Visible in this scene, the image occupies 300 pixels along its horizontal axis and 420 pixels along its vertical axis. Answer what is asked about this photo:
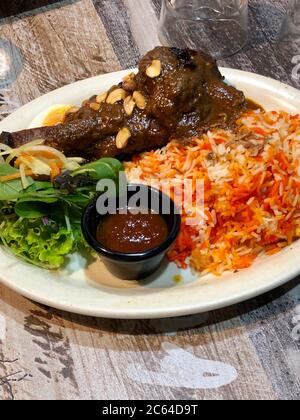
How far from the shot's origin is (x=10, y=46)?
20.2 feet

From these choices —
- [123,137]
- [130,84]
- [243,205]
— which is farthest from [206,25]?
[243,205]

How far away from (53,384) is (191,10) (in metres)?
4.73

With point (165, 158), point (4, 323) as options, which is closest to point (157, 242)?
point (165, 158)

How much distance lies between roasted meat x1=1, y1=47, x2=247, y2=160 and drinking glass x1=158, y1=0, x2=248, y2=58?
2006mm

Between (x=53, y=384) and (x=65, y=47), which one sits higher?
(x=65, y=47)

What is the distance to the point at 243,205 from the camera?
345 centimetres

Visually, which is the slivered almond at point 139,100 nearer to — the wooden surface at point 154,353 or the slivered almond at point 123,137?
the slivered almond at point 123,137

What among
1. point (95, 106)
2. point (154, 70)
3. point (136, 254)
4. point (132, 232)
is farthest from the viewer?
point (95, 106)

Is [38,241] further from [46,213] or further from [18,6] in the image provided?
[18,6]

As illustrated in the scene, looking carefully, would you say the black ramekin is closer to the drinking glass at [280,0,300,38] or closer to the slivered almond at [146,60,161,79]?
the slivered almond at [146,60,161,79]

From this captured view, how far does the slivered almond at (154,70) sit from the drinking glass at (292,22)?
8.87 ft

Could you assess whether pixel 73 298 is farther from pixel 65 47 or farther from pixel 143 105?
pixel 65 47

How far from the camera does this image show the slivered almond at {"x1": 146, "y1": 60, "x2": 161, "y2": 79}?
381cm

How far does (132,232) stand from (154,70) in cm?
130
